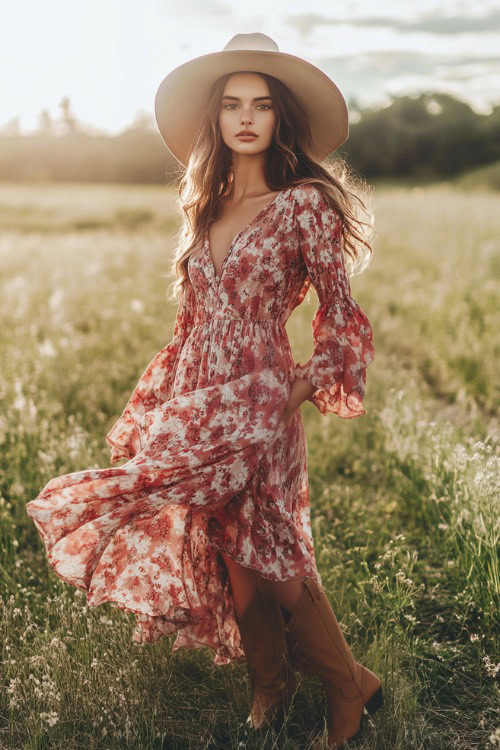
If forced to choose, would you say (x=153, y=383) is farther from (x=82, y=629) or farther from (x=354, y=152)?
(x=354, y=152)

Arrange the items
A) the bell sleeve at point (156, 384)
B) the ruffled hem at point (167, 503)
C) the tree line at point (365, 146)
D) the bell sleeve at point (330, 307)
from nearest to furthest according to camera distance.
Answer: the ruffled hem at point (167, 503) → the bell sleeve at point (330, 307) → the bell sleeve at point (156, 384) → the tree line at point (365, 146)

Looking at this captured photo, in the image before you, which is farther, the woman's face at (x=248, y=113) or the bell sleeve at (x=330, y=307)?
the woman's face at (x=248, y=113)

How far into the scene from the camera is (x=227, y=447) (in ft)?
7.67

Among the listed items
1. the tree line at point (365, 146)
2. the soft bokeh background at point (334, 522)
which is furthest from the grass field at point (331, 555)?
the tree line at point (365, 146)

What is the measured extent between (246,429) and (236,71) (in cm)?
128

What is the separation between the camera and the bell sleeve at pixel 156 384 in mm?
2816

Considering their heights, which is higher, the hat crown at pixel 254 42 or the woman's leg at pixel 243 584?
the hat crown at pixel 254 42

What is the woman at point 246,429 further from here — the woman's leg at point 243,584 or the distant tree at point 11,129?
the distant tree at point 11,129

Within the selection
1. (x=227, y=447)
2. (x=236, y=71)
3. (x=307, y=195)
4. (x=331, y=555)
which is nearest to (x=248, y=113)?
(x=236, y=71)

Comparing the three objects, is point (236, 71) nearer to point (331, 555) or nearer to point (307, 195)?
point (307, 195)

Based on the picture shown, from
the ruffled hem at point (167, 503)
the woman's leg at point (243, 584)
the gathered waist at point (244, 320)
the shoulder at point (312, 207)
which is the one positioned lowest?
the woman's leg at point (243, 584)

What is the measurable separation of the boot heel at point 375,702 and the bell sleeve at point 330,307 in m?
1.04

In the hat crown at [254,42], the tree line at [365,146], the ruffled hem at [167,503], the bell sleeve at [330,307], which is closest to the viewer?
the ruffled hem at [167,503]

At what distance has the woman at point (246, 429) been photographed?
7.68ft
